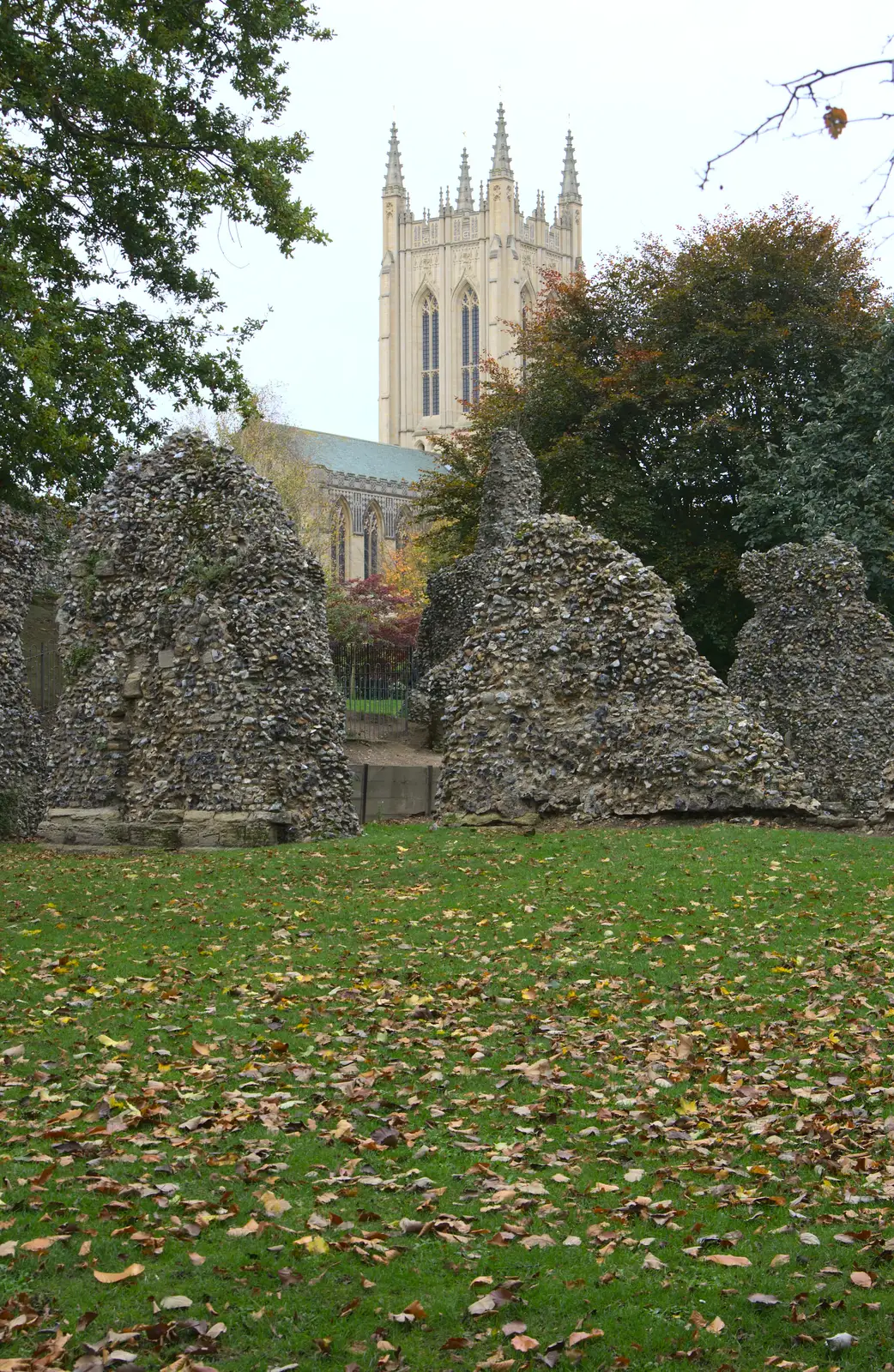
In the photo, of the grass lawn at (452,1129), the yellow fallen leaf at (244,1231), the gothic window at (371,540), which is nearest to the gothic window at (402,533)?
the gothic window at (371,540)

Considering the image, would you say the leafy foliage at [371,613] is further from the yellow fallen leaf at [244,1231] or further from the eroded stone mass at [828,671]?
the yellow fallen leaf at [244,1231]

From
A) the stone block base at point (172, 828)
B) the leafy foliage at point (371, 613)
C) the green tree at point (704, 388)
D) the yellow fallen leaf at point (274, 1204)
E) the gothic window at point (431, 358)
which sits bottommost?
the yellow fallen leaf at point (274, 1204)

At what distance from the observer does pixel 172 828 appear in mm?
17781

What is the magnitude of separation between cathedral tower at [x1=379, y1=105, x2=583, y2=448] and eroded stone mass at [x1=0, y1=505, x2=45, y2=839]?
106m

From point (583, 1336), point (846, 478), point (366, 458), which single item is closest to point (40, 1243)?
point (583, 1336)

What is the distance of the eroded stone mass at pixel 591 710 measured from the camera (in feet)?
57.5

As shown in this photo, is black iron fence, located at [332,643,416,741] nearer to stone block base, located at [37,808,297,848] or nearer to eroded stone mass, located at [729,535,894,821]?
eroded stone mass, located at [729,535,894,821]

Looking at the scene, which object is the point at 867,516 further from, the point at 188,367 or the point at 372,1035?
the point at 372,1035

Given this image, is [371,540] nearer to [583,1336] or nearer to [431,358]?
[431,358]

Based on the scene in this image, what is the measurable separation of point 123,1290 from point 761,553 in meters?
23.2

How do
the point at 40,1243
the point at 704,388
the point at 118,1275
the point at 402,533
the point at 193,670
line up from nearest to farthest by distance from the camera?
the point at 118,1275 < the point at 40,1243 < the point at 193,670 < the point at 704,388 < the point at 402,533

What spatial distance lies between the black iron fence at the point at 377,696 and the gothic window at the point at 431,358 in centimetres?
9260

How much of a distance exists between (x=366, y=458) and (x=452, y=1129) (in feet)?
310

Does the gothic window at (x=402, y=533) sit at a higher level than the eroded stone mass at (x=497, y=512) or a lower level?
higher
